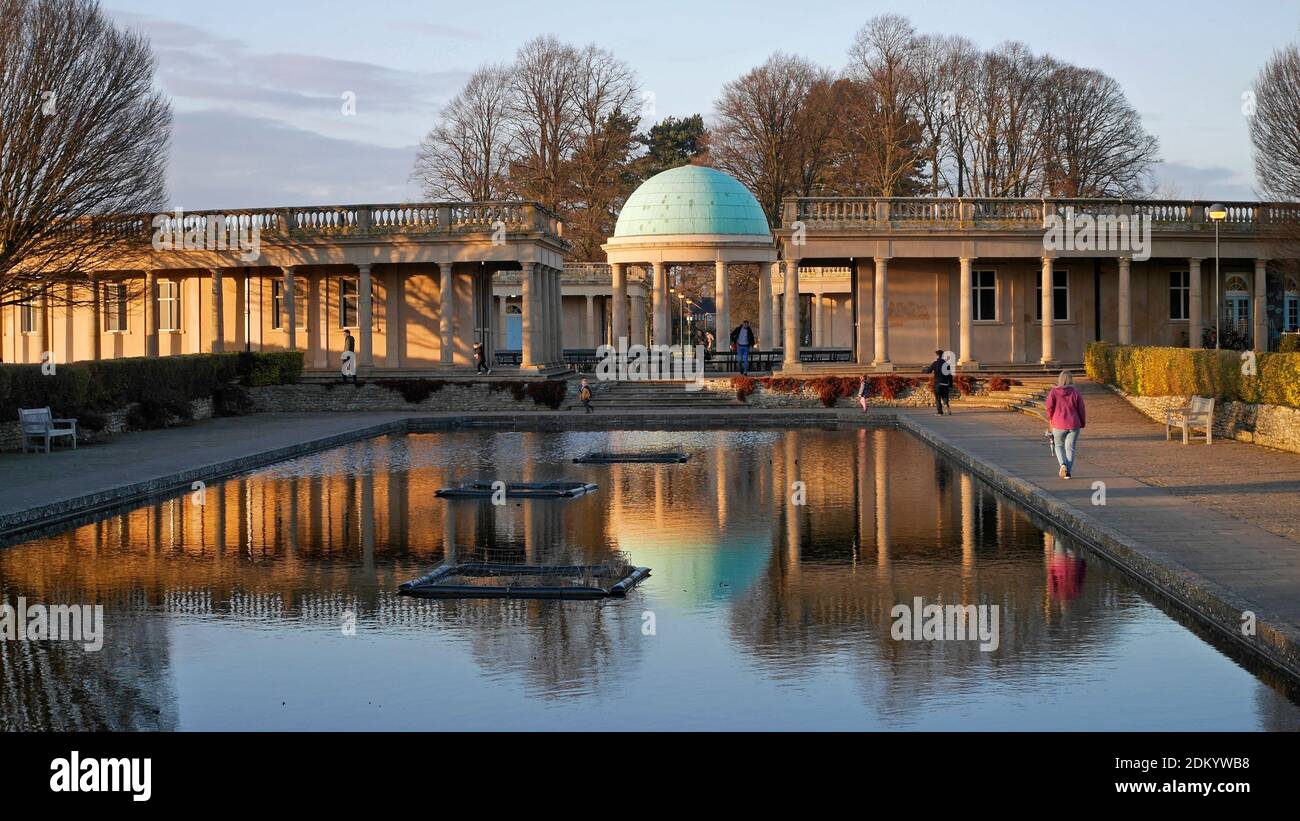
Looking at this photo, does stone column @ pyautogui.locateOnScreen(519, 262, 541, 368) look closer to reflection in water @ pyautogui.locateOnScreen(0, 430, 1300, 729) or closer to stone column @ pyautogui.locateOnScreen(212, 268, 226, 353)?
stone column @ pyautogui.locateOnScreen(212, 268, 226, 353)

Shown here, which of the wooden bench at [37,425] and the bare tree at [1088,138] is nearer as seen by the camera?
the wooden bench at [37,425]

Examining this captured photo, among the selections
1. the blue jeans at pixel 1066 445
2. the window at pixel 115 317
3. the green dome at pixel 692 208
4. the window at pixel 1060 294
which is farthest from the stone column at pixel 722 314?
the blue jeans at pixel 1066 445

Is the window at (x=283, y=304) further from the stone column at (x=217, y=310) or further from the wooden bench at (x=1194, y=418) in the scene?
the wooden bench at (x=1194, y=418)

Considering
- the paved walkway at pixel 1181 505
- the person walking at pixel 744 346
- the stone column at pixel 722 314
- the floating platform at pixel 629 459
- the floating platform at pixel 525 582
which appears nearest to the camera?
the paved walkway at pixel 1181 505

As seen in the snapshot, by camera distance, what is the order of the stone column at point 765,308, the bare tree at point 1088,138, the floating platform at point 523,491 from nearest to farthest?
the floating platform at point 523,491, the stone column at point 765,308, the bare tree at point 1088,138

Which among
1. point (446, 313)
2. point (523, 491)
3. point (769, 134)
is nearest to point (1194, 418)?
point (523, 491)

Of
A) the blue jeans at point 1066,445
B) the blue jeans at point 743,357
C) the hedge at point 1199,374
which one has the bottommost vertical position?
the blue jeans at point 1066,445

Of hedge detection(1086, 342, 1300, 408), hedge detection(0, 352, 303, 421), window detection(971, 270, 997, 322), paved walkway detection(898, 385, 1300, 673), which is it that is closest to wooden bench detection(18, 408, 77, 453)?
hedge detection(0, 352, 303, 421)

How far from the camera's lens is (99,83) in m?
36.3

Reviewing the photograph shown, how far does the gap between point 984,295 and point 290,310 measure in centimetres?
2198

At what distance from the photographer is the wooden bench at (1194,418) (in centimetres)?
2770

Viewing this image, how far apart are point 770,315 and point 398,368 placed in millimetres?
16604

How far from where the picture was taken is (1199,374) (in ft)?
102

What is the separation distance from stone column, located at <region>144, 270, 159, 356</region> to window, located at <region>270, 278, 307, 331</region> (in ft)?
12.3
